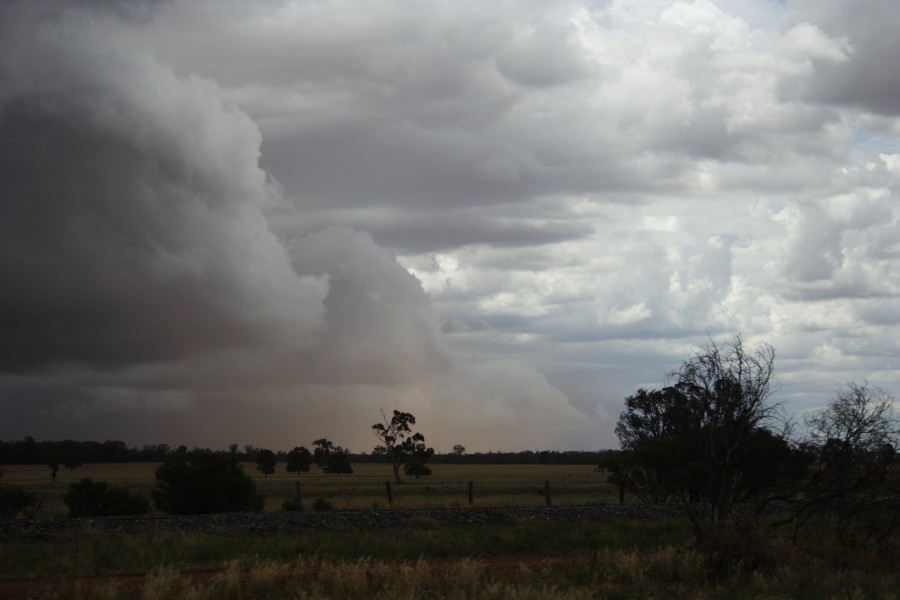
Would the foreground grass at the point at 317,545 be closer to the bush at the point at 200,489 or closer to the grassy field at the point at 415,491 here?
the bush at the point at 200,489

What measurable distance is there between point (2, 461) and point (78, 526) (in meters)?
182

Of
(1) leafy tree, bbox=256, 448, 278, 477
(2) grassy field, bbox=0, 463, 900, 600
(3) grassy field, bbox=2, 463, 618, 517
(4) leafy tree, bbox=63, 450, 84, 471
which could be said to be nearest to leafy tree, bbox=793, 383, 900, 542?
(2) grassy field, bbox=0, 463, 900, 600

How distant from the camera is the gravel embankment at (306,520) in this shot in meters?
26.7

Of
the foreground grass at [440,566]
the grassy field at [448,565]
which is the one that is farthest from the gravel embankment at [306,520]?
the foreground grass at [440,566]

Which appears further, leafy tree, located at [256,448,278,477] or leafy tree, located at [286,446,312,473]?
leafy tree, located at [286,446,312,473]

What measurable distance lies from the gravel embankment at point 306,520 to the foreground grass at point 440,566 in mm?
1353

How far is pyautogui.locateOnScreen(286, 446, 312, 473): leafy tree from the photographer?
432ft

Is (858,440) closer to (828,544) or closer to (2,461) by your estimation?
(828,544)

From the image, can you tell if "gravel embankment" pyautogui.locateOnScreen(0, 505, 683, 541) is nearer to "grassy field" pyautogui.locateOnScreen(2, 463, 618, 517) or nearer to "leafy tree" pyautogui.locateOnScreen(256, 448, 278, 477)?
"grassy field" pyautogui.locateOnScreen(2, 463, 618, 517)

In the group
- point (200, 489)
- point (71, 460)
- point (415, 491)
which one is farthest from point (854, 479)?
point (71, 460)

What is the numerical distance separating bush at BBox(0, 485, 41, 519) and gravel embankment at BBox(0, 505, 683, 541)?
37.4ft

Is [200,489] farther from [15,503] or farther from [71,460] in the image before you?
[71,460]

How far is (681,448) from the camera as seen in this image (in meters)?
39.5

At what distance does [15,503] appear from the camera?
39750 millimetres
